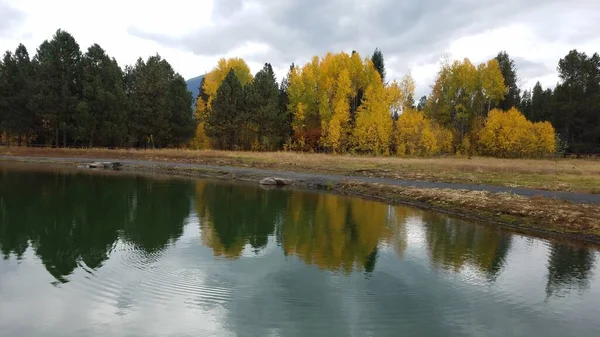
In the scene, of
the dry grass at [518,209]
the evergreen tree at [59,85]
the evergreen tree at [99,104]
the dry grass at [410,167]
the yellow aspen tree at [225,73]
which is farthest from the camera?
the yellow aspen tree at [225,73]

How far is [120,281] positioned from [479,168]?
3803 cm

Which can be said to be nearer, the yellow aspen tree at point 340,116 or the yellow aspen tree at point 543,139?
the yellow aspen tree at point 543,139

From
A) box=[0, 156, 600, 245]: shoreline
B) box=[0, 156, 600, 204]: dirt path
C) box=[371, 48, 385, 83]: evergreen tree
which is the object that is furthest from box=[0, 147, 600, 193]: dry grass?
box=[371, 48, 385, 83]: evergreen tree

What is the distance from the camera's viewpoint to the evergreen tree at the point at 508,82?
83125 mm

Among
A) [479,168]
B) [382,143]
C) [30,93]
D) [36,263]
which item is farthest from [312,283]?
[30,93]

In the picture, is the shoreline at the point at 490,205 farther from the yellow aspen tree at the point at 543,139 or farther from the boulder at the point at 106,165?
the yellow aspen tree at the point at 543,139

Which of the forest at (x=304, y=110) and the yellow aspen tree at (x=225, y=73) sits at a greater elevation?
the yellow aspen tree at (x=225, y=73)

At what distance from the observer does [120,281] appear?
40.6 feet

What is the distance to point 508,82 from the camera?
83188 millimetres

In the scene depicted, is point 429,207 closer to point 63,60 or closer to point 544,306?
point 544,306

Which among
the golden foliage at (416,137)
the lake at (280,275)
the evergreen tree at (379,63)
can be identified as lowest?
the lake at (280,275)

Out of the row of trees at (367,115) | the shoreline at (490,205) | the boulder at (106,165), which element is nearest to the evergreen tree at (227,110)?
the row of trees at (367,115)

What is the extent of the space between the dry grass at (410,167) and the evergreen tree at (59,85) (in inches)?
232

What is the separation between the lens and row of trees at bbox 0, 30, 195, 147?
66.8 metres
